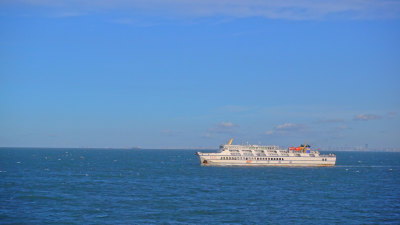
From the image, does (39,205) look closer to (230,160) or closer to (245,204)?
(245,204)

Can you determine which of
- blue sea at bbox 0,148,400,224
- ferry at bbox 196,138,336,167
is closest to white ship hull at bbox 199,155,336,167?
ferry at bbox 196,138,336,167

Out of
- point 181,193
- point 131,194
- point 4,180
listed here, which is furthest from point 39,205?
point 4,180

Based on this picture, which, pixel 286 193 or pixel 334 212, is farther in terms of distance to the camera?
pixel 286 193

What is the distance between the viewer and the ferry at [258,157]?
5669 inches

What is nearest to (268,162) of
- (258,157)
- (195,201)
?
(258,157)

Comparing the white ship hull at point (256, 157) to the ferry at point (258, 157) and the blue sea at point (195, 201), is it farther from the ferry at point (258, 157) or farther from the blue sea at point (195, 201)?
the blue sea at point (195, 201)

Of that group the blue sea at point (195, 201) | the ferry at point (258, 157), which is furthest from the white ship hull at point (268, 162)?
the blue sea at point (195, 201)

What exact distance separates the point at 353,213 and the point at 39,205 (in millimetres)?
44621

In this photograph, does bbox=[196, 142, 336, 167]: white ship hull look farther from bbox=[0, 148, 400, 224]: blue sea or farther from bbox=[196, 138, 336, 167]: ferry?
bbox=[0, 148, 400, 224]: blue sea

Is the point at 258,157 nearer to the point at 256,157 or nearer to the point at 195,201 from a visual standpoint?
the point at 256,157

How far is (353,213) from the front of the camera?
61.6 m

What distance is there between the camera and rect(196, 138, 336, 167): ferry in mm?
144000

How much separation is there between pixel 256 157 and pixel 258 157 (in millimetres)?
678

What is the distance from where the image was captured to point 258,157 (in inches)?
5723
